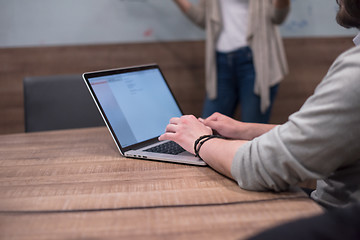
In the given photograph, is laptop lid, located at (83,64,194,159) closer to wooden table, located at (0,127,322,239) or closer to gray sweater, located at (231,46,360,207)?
wooden table, located at (0,127,322,239)

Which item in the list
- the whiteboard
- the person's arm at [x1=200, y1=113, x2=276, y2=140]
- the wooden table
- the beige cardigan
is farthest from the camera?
the whiteboard

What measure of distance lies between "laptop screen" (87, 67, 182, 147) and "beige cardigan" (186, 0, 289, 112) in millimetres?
959

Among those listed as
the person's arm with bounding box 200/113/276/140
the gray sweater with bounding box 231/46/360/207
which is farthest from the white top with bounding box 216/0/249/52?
the gray sweater with bounding box 231/46/360/207

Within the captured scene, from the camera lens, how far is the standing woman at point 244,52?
2096 millimetres

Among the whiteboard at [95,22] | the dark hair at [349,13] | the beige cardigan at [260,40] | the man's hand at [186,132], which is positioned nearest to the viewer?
the dark hair at [349,13]

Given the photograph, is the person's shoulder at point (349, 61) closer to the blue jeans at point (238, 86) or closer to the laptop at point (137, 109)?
the laptop at point (137, 109)

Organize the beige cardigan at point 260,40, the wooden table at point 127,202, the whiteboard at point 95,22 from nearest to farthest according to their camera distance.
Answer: the wooden table at point 127,202 → the beige cardigan at point 260,40 → the whiteboard at point 95,22

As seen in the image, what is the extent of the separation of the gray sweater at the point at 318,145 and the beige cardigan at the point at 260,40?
1.39m

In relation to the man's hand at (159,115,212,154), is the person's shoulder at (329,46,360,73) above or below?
above

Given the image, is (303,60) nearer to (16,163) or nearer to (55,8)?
(55,8)

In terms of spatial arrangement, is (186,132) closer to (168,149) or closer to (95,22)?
(168,149)

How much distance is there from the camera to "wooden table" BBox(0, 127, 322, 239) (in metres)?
0.59

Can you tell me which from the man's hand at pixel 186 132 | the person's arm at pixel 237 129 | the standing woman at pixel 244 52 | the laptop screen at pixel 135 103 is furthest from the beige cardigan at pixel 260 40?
the man's hand at pixel 186 132

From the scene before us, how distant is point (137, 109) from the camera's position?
114 centimetres
